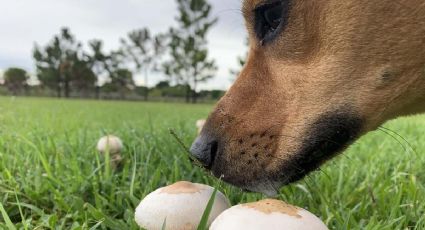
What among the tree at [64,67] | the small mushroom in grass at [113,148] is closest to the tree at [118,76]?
the tree at [64,67]

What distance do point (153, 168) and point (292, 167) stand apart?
107 cm

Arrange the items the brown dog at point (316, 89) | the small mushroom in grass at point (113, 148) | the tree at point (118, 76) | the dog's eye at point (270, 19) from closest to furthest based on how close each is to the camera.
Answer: the brown dog at point (316, 89), the dog's eye at point (270, 19), the small mushroom in grass at point (113, 148), the tree at point (118, 76)

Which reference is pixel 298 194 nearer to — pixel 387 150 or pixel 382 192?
pixel 382 192

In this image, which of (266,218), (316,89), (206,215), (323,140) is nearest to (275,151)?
(323,140)

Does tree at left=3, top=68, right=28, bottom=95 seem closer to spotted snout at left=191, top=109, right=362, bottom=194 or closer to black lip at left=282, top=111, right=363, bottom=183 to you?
spotted snout at left=191, top=109, right=362, bottom=194

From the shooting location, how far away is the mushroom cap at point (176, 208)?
1.74 m

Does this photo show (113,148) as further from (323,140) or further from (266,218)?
(266,218)

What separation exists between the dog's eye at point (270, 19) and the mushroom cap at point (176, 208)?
937 millimetres

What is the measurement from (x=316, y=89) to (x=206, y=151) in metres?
0.60

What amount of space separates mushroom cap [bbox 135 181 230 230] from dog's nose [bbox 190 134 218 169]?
1.46ft

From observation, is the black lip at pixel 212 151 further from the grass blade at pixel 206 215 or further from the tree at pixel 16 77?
the tree at pixel 16 77

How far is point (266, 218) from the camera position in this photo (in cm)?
141

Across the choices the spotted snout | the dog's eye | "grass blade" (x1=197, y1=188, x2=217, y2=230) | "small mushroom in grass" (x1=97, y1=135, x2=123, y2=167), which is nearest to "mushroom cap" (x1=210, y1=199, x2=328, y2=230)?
"grass blade" (x1=197, y1=188, x2=217, y2=230)

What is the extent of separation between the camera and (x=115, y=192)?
101 inches
